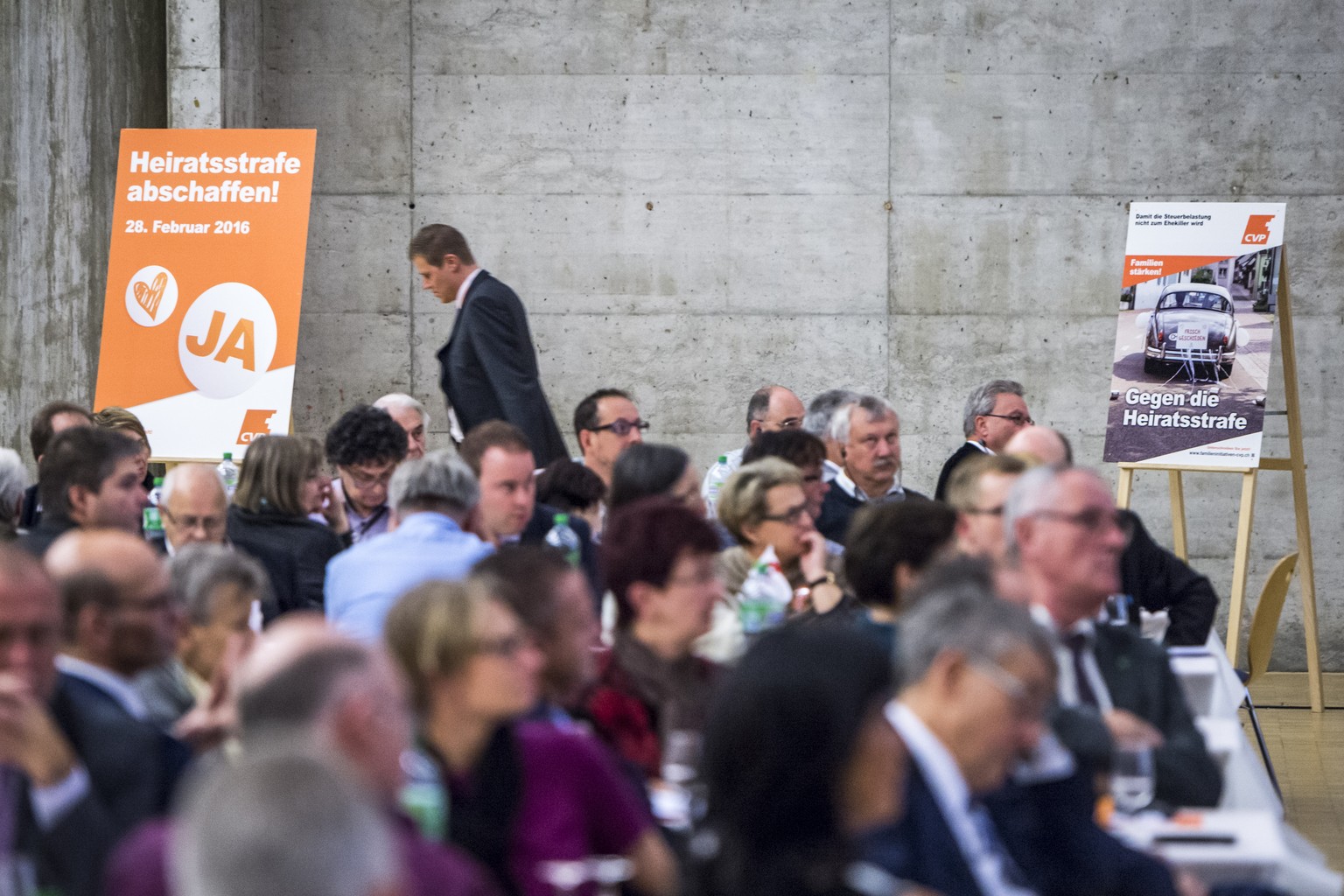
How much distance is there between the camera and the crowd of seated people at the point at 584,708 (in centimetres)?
184

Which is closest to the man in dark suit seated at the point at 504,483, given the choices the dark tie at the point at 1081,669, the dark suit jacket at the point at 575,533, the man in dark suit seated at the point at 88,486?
the dark suit jacket at the point at 575,533

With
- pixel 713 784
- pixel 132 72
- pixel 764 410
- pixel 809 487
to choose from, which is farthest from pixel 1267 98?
pixel 713 784

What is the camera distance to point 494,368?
623 cm

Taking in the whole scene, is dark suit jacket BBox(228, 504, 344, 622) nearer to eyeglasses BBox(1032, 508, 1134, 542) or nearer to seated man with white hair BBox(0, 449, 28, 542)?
seated man with white hair BBox(0, 449, 28, 542)

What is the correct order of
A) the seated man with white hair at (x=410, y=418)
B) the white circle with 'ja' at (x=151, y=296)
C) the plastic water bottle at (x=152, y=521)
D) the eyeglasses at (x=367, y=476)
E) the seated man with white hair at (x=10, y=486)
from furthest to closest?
the white circle with 'ja' at (x=151, y=296) → the seated man with white hair at (x=410, y=418) → the eyeglasses at (x=367, y=476) → the plastic water bottle at (x=152, y=521) → the seated man with white hair at (x=10, y=486)

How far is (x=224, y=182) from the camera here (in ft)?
23.5

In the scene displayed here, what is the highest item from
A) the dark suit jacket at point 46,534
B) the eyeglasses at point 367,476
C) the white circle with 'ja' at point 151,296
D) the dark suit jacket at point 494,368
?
the white circle with 'ja' at point 151,296

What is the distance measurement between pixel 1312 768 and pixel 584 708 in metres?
4.20

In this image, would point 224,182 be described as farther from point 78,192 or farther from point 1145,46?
point 1145,46

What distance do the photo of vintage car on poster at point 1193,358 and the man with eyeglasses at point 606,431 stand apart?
2.20 meters

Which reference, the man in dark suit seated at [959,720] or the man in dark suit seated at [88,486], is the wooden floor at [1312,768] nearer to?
the man in dark suit seated at [959,720]

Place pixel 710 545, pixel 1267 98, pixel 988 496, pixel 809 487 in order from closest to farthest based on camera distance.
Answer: pixel 710 545
pixel 988 496
pixel 809 487
pixel 1267 98

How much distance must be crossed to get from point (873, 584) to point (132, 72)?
21.1 feet

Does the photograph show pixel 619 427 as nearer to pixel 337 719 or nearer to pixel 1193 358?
pixel 1193 358
